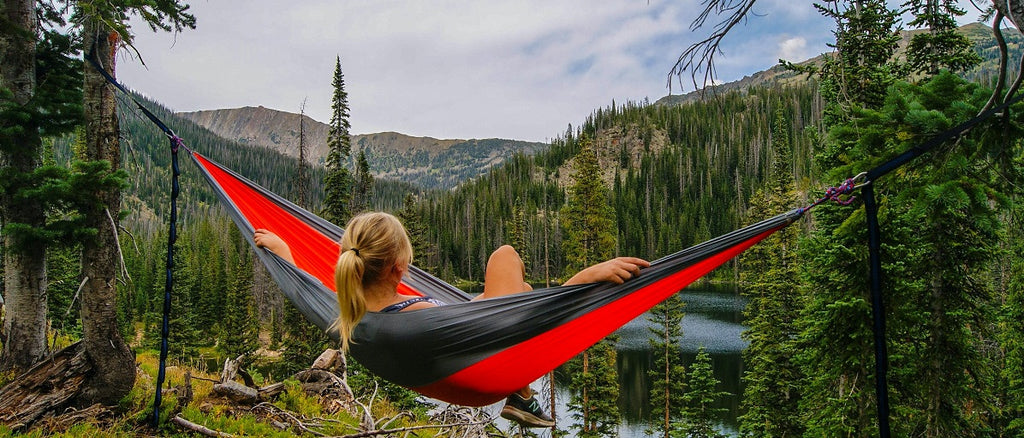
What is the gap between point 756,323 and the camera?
12.1 m

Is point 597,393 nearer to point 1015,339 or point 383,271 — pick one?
point 1015,339

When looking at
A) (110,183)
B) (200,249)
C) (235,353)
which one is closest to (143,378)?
(110,183)

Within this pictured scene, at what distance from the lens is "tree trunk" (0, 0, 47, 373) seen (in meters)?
4.05

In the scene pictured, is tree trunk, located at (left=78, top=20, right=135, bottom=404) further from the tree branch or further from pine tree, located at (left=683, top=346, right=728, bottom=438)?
pine tree, located at (left=683, top=346, right=728, bottom=438)

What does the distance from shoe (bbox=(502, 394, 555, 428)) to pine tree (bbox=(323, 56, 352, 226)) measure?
11.9 m

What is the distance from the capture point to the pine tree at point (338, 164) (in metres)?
13.5

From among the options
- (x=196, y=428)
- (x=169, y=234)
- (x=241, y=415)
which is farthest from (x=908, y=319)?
(x=169, y=234)

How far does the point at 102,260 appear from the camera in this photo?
4020 mm

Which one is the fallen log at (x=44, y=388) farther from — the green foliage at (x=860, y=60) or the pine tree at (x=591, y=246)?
the pine tree at (x=591, y=246)

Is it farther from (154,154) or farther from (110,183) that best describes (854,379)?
(154,154)

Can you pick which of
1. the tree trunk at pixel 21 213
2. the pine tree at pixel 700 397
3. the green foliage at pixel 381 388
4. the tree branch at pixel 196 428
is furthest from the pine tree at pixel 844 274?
the tree trunk at pixel 21 213

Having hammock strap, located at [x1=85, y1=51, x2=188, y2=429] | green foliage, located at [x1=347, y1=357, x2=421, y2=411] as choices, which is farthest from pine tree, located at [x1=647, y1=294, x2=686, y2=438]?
hammock strap, located at [x1=85, y1=51, x2=188, y2=429]

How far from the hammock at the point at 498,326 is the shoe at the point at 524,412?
0.34ft

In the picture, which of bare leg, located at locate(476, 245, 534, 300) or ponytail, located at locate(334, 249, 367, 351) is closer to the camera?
ponytail, located at locate(334, 249, 367, 351)
